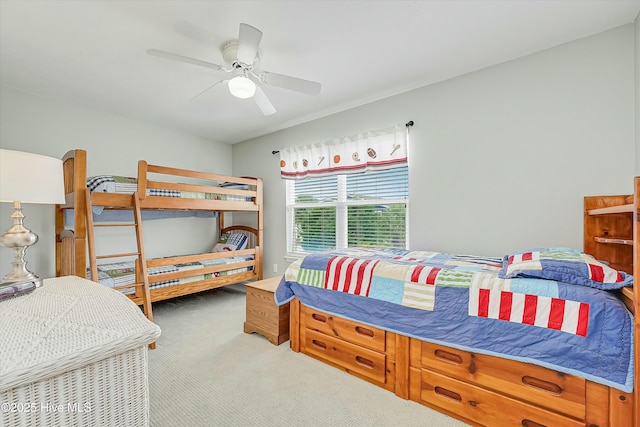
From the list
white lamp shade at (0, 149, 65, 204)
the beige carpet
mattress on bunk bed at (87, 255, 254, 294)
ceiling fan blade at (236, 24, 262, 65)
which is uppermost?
ceiling fan blade at (236, 24, 262, 65)

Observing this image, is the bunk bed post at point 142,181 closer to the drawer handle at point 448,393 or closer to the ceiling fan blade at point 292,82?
the ceiling fan blade at point 292,82

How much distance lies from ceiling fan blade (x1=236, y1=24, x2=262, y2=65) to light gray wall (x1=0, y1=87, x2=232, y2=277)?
2.52 metres

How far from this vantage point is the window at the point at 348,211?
306 cm

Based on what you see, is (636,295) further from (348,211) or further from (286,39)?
(348,211)

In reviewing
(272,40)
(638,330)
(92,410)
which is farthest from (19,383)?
(272,40)

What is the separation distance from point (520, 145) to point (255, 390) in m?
2.65

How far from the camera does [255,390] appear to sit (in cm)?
181

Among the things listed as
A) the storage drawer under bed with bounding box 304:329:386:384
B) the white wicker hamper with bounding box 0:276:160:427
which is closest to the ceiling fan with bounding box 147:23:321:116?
the white wicker hamper with bounding box 0:276:160:427

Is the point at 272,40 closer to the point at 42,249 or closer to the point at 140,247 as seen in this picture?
Result: the point at 140,247

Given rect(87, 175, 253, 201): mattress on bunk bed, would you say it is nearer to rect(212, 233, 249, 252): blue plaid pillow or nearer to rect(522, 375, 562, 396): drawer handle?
rect(212, 233, 249, 252): blue plaid pillow

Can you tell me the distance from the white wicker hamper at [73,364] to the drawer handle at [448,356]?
143cm

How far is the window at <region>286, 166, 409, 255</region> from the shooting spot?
10.0ft

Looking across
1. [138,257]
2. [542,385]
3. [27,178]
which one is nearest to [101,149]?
[138,257]

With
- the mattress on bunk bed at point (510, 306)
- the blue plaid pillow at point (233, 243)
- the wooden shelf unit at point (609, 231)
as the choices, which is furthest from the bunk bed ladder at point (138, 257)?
the wooden shelf unit at point (609, 231)
